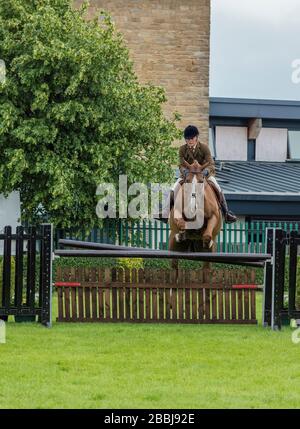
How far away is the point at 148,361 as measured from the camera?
510 inches

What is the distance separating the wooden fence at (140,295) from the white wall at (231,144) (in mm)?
30535

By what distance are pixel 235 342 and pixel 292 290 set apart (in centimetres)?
206

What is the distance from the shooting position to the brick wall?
153ft

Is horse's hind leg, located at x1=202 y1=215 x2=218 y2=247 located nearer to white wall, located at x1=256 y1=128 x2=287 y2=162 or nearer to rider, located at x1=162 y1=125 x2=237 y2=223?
rider, located at x1=162 y1=125 x2=237 y2=223

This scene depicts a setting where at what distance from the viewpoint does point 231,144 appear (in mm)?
48406

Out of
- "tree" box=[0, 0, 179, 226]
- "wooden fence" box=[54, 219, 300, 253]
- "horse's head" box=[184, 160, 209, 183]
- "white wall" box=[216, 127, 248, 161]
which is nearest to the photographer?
"horse's head" box=[184, 160, 209, 183]

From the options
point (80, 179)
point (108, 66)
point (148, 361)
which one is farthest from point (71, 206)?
point (148, 361)

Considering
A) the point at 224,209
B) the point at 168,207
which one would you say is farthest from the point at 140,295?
the point at 224,209

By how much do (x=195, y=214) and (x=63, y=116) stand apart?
1665 cm

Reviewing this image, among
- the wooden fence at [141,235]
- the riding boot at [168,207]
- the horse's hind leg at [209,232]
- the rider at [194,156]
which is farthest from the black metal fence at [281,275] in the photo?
the wooden fence at [141,235]

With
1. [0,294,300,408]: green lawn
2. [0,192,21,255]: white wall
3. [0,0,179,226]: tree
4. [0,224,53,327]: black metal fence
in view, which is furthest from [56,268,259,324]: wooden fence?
[0,192,21,255]: white wall

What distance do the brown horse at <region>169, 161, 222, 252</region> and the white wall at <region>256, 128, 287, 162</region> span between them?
→ 101 ft

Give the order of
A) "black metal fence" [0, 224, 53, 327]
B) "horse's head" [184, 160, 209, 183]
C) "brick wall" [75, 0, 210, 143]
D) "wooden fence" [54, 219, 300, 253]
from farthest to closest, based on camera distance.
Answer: "brick wall" [75, 0, 210, 143] → "wooden fence" [54, 219, 300, 253] → "horse's head" [184, 160, 209, 183] → "black metal fence" [0, 224, 53, 327]

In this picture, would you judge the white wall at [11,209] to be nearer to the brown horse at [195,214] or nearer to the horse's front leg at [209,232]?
the brown horse at [195,214]
